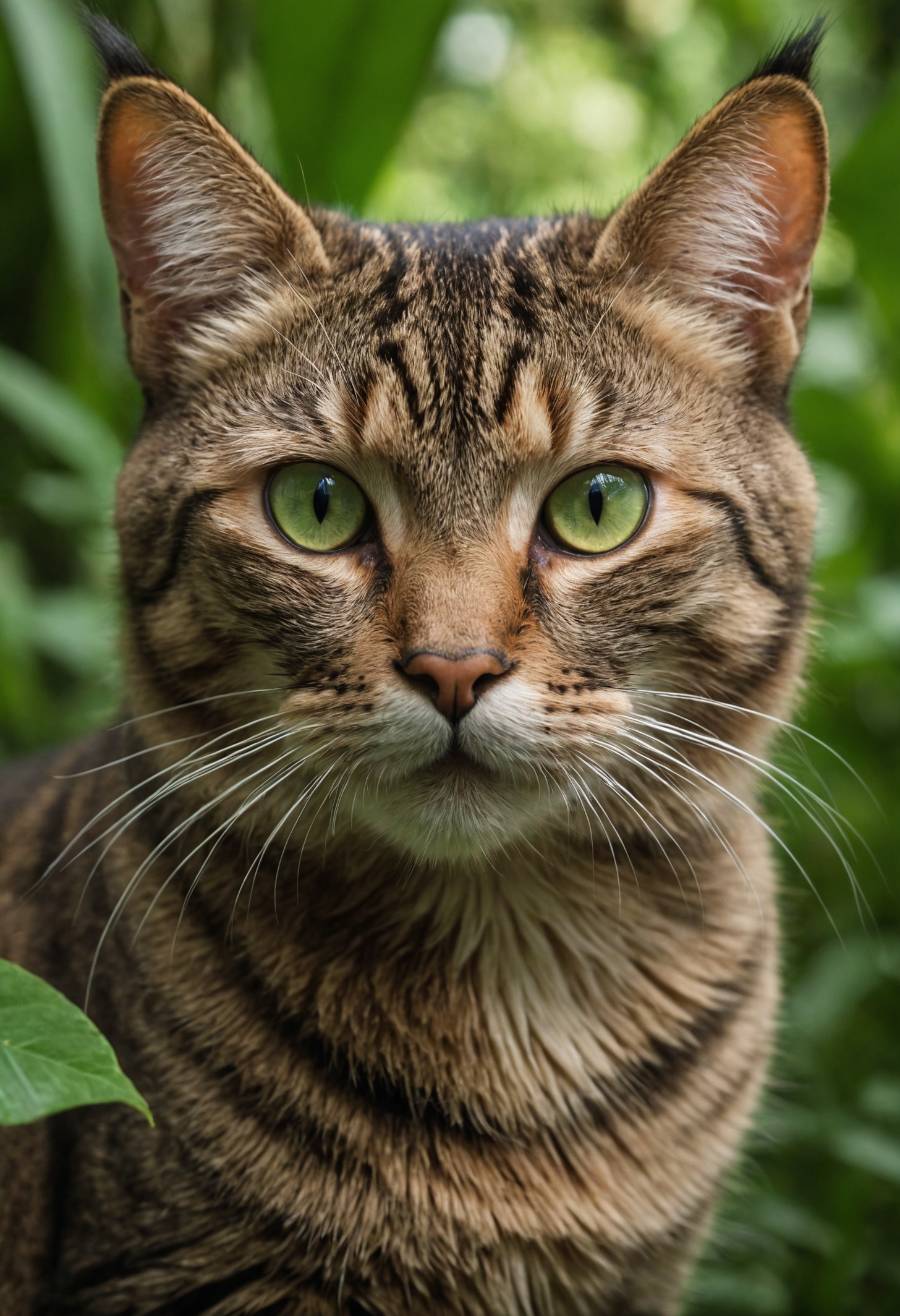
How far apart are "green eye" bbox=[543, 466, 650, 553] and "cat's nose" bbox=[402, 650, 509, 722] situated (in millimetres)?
273

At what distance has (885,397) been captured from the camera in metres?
3.55

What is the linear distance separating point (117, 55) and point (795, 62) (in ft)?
Answer: 2.96

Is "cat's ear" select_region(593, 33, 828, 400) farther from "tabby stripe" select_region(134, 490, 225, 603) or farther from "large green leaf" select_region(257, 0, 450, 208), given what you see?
"large green leaf" select_region(257, 0, 450, 208)

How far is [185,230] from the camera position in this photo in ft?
5.86

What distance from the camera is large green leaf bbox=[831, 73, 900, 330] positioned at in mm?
2945

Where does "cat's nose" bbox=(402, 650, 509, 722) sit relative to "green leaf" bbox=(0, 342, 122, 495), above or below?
below

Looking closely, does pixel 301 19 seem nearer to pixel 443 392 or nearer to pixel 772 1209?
pixel 443 392

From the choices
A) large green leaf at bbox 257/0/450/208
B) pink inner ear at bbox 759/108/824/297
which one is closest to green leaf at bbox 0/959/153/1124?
pink inner ear at bbox 759/108/824/297

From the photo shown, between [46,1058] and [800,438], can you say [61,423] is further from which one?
[46,1058]

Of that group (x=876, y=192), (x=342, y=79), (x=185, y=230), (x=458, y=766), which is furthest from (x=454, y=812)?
(x=342, y=79)

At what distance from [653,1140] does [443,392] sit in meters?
1.08

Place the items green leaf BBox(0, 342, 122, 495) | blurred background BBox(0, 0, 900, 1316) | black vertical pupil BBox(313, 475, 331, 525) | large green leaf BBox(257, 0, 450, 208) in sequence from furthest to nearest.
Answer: large green leaf BBox(257, 0, 450, 208)
green leaf BBox(0, 342, 122, 495)
blurred background BBox(0, 0, 900, 1316)
black vertical pupil BBox(313, 475, 331, 525)

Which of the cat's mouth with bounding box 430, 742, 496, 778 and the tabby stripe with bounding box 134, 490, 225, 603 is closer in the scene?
the cat's mouth with bounding box 430, 742, 496, 778

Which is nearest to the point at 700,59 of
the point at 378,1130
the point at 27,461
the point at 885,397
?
the point at 885,397
